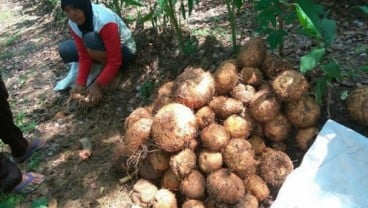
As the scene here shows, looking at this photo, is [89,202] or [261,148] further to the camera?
[89,202]

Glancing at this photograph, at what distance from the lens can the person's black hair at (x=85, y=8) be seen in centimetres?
294

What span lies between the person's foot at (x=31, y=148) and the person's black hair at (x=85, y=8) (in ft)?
2.97

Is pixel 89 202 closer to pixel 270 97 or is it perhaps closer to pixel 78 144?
pixel 78 144

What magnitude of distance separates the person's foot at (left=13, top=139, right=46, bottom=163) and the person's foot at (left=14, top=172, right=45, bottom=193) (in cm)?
22

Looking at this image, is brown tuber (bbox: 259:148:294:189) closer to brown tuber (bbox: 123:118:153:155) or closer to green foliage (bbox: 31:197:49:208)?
brown tuber (bbox: 123:118:153:155)

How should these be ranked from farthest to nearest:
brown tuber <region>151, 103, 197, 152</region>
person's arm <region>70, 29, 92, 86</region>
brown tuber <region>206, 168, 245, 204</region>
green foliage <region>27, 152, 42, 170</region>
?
person's arm <region>70, 29, 92, 86</region> < green foliage <region>27, 152, 42, 170</region> < brown tuber <region>151, 103, 197, 152</region> < brown tuber <region>206, 168, 245, 204</region>

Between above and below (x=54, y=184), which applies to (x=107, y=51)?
above

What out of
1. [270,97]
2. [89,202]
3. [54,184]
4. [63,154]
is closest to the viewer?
[270,97]

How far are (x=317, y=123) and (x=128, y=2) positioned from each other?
5.45 feet

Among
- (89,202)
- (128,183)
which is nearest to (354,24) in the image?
(128,183)

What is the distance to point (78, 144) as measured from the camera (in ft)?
9.70

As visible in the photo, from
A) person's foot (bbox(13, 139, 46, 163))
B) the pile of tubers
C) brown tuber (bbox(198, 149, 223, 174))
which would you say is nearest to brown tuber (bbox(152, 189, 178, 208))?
the pile of tubers

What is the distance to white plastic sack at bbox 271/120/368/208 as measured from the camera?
1989 millimetres

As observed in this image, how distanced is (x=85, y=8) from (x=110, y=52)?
373mm
